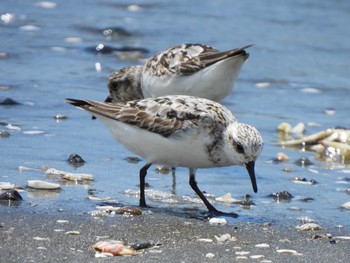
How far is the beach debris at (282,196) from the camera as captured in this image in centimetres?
A: 640

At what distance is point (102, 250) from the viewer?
480 centimetres

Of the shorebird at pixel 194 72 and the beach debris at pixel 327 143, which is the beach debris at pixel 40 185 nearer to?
the shorebird at pixel 194 72

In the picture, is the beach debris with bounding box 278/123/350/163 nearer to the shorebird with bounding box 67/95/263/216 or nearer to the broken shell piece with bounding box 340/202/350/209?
the broken shell piece with bounding box 340/202/350/209

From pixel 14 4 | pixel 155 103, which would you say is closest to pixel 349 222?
pixel 155 103

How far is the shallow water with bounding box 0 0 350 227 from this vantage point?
6434 millimetres

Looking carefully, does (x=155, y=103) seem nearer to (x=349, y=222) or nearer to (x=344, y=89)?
(x=349, y=222)

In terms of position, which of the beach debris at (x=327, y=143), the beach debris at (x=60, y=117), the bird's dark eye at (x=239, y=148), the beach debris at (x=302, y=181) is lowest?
the beach debris at (x=302, y=181)

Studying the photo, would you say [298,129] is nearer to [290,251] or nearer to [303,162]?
[303,162]

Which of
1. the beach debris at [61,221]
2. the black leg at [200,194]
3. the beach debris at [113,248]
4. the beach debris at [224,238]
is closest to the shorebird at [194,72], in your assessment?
the black leg at [200,194]

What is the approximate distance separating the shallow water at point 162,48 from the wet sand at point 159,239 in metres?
0.29

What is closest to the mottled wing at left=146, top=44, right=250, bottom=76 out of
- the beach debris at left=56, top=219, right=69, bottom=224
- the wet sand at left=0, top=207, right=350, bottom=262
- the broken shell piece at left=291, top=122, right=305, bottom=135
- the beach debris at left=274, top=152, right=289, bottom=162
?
the beach debris at left=274, top=152, right=289, bottom=162

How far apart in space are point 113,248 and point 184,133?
1220mm

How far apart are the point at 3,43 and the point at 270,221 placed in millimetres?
5870

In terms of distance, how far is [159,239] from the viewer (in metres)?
5.15
